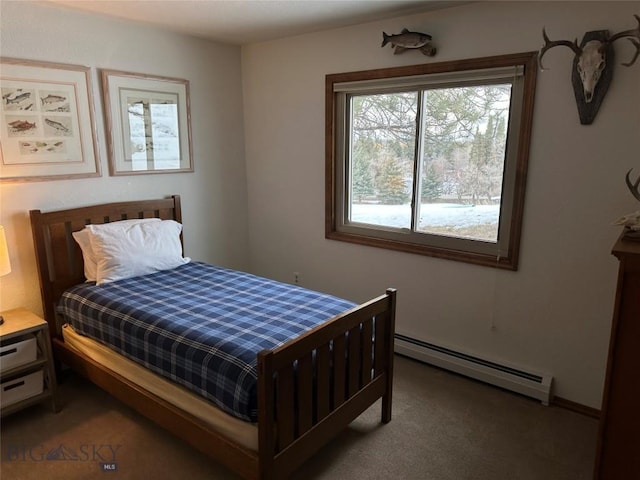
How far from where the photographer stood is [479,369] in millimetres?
2830

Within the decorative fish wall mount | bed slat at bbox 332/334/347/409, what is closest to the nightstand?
bed slat at bbox 332/334/347/409

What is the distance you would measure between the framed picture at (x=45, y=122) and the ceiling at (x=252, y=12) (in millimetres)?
443

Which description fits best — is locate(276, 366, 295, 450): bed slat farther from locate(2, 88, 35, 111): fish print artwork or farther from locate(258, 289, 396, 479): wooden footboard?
locate(2, 88, 35, 111): fish print artwork

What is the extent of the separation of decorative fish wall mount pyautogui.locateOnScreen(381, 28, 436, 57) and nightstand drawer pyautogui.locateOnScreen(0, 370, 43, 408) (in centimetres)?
294

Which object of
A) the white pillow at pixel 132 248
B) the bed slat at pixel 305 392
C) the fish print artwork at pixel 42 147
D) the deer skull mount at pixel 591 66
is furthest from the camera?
the white pillow at pixel 132 248

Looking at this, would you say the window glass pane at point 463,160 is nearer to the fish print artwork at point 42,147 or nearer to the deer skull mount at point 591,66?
the deer skull mount at point 591,66

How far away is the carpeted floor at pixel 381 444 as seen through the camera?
2.07 m

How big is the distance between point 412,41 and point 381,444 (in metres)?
2.39

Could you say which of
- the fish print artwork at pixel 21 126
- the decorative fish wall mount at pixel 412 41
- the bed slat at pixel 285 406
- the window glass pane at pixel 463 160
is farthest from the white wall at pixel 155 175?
the bed slat at pixel 285 406

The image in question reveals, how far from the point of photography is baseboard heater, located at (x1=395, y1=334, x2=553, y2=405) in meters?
2.63

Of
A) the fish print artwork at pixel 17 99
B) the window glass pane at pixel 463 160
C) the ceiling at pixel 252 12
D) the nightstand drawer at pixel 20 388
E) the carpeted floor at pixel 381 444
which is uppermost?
the ceiling at pixel 252 12

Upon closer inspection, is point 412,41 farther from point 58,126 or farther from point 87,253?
point 87,253

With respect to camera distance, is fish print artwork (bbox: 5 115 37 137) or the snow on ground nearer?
fish print artwork (bbox: 5 115 37 137)

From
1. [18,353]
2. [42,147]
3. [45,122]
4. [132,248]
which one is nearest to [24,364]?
[18,353]
